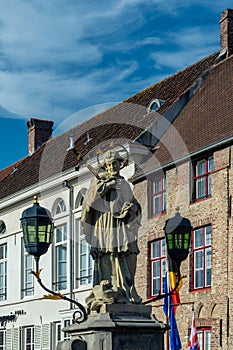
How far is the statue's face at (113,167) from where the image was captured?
11578 mm

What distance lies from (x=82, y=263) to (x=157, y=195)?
5.44m

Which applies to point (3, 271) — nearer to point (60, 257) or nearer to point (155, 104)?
point (60, 257)

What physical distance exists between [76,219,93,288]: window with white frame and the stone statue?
71.1 ft

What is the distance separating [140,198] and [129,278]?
19041 mm

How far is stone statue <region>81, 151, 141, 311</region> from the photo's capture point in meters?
11.2

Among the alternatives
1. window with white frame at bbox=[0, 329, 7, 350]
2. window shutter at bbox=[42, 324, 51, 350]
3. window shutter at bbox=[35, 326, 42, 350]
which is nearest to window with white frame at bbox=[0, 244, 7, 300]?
window with white frame at bbox=[0, 329, 7, 350]

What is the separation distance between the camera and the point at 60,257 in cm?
3553

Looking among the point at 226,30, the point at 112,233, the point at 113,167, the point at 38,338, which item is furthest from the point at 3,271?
the point at 112,233

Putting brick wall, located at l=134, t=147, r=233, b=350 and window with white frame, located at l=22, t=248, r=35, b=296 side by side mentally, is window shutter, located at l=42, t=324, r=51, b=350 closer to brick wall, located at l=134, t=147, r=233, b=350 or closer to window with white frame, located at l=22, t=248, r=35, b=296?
window with white frame, located at l=22, t=248, r=35, b=296

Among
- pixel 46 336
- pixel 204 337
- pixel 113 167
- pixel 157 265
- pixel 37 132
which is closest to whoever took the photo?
pixel 113 167

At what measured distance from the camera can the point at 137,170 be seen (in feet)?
99.5

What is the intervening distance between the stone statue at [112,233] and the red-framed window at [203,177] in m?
15.9

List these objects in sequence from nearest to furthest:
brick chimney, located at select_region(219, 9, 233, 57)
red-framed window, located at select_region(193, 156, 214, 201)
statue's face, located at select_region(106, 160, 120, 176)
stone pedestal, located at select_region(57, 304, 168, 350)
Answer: stone pedestal, located at select_region(57, 304, 168, 350)
statue's face, located at select_region(106, 160, 120, 176)
red-framed window, located at select_region(193, 156, 214, 201)
brick chimney, located at select_region(219, 9, 233, 57)

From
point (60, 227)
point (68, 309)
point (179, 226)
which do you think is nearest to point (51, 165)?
point (60, 227)
